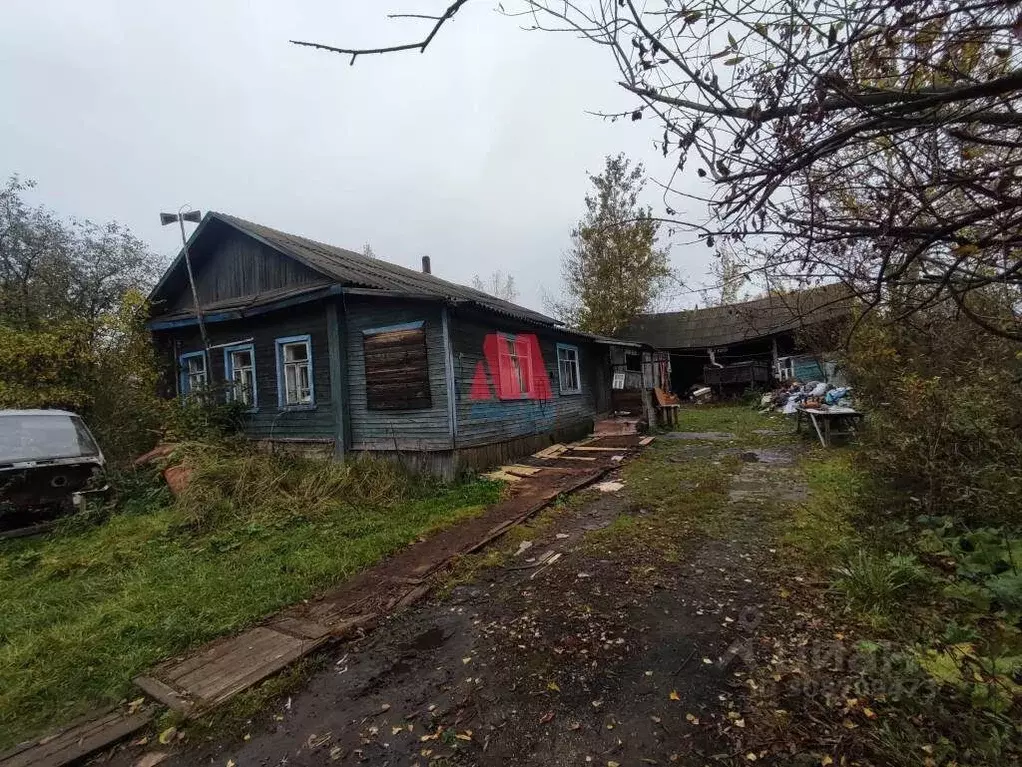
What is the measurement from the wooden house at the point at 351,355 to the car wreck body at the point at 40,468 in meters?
3.26

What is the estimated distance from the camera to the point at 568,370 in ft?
44.9

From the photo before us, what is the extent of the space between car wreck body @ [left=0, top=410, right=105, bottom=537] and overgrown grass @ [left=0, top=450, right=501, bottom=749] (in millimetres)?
487

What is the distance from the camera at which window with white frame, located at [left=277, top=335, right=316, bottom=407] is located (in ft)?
32.5

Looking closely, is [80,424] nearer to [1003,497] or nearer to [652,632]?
[652,632]

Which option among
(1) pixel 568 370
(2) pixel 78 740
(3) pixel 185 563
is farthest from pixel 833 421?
(2) pixel 78 740

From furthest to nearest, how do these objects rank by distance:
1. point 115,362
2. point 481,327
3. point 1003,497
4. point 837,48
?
point 115,362, point 481,327, point 1003,497, point 837,48

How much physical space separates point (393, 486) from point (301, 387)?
367cm

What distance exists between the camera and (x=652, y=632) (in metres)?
3.31

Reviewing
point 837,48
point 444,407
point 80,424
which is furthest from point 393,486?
point 837,48

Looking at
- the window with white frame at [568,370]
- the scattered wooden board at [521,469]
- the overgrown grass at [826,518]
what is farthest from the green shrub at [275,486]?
the window with white frame at [568,370]

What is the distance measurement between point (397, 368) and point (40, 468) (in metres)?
5.12

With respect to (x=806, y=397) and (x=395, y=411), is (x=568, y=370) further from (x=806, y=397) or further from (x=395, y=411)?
(x=806, y=397)

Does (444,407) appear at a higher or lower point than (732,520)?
higher

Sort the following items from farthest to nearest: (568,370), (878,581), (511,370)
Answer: (568,370) → (511,370) → (878,581)
